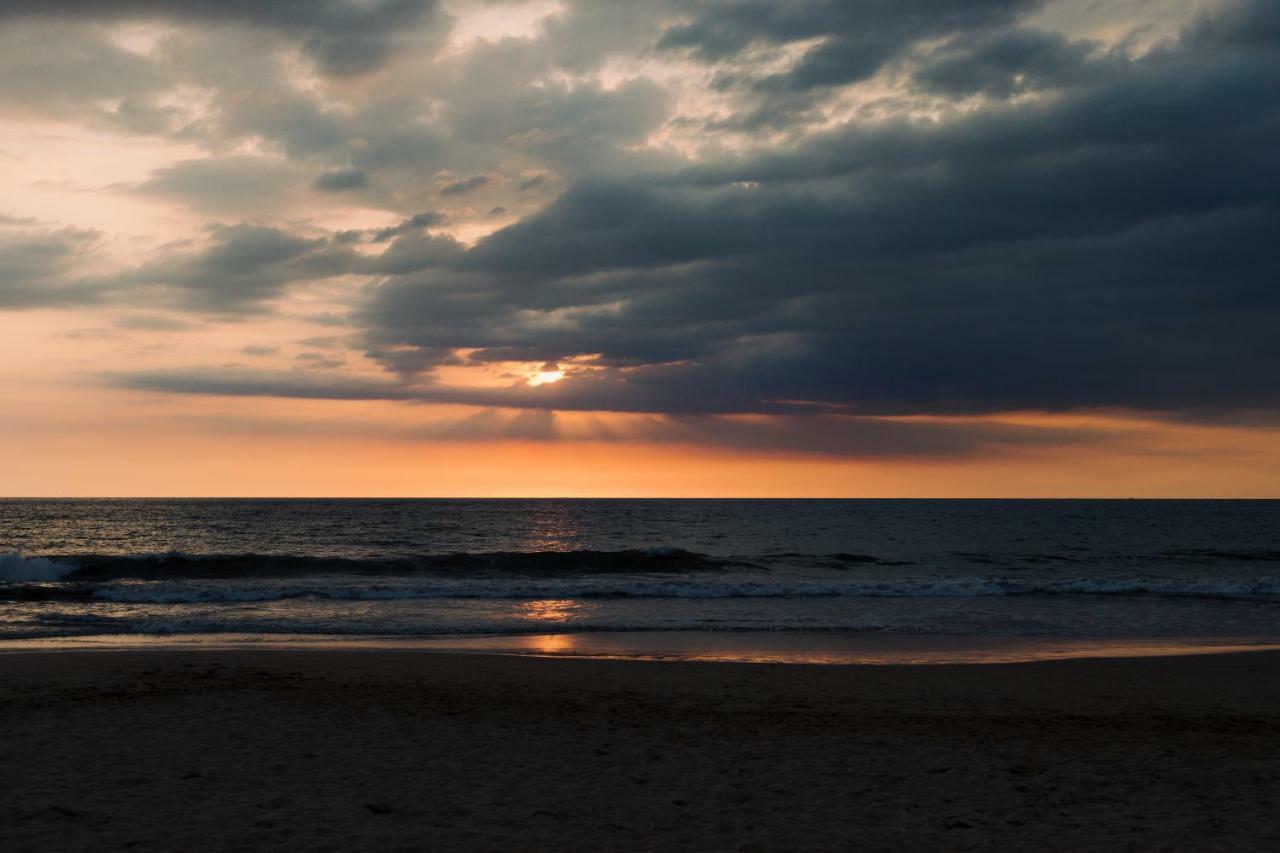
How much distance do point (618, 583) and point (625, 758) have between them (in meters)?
25.8

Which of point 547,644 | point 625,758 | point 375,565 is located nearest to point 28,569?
point 375,565

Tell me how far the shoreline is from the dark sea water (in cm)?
106

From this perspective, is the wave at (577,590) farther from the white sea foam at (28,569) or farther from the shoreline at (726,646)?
the shoreline at (726,646)

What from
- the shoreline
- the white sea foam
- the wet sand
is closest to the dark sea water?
the white sea foam

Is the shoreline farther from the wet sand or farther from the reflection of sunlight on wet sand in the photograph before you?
the wet sand

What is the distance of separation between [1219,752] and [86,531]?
263ft

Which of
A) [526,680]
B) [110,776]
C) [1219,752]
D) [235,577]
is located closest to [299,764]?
[110,776]

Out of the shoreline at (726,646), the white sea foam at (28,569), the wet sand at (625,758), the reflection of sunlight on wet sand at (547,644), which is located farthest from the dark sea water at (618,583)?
the wet sand at (625,758)

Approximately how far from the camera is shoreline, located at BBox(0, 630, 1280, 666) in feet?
60.7

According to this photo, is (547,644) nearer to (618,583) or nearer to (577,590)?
(577,590)

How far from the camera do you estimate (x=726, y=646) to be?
20219 millimetres

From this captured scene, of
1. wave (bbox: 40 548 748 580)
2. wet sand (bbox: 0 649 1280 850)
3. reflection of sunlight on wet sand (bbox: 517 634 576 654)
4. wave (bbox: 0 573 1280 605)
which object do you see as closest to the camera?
wet sand (bbox: 0 649 1280 850)

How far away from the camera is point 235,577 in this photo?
4006 centimetres

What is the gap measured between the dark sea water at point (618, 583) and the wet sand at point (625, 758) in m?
8.34
